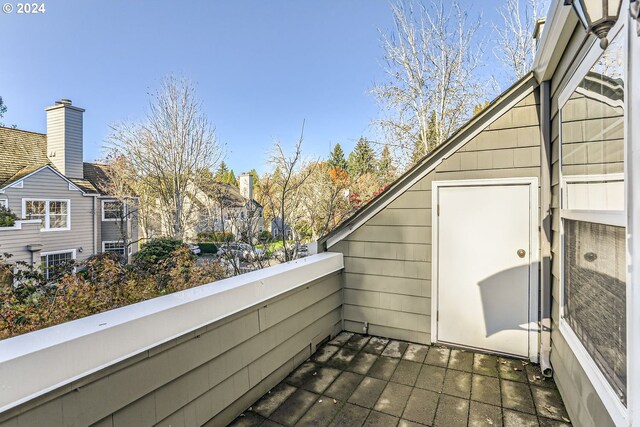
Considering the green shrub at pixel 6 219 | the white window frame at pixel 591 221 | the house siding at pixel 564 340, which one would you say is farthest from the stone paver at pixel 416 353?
the green shrub at pixel 6 219

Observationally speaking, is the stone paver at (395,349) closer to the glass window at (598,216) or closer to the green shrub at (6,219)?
the glass window at (598,216)

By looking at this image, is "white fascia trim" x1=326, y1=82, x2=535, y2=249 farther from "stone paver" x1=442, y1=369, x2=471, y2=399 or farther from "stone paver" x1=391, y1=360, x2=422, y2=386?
"stone paver" x1=442, y1=369, x2=471, y2=399

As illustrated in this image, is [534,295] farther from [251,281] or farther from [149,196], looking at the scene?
[149,196]

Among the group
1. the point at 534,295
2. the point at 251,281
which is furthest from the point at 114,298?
the point at 534,295

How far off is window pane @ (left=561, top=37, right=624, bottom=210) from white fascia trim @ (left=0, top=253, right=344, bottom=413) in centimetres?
206

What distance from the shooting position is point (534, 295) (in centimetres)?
285

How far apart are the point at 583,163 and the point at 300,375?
8.29 feet

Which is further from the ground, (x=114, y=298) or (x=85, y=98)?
(x=85, y=98)

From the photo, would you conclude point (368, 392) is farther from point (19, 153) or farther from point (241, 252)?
point (19, 153)

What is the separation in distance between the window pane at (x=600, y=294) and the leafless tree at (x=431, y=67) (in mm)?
7771

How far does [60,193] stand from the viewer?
1243 centimetres

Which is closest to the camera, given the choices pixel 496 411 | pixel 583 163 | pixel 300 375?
pixel 583 163

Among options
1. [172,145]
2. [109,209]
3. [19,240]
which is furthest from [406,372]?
[109,209]

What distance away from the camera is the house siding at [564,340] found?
1.68m
